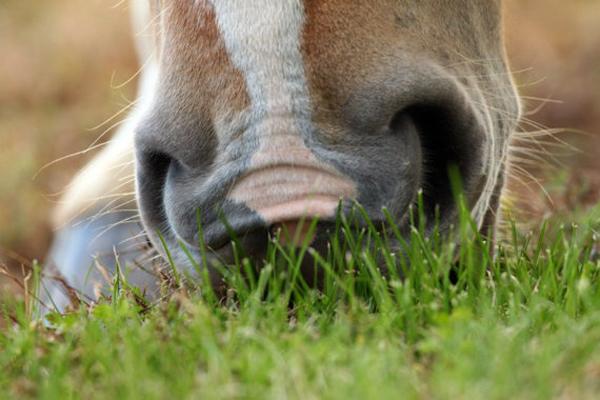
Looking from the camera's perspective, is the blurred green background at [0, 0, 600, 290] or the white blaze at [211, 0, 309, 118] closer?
the white blaze at [211, 0, 309, 118]

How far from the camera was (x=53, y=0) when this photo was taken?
9.72m

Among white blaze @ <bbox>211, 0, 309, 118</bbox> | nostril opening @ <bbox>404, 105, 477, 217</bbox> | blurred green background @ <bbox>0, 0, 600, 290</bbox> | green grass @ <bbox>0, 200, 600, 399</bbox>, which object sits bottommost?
blurred green background @ <bbox>0, 0, 600, 290</bbox>

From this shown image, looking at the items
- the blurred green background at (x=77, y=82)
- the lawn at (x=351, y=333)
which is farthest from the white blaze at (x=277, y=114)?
the blurred green background at (x=77, y=82)

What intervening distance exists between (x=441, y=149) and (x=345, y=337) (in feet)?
1.94

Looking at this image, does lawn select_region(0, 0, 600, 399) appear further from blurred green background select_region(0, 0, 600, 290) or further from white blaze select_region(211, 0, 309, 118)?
blurred green background select_region(0, 0, 600, 290)

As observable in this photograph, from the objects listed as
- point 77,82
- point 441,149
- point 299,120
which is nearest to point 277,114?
point 299,120

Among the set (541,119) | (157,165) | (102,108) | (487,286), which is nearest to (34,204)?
(102,108)

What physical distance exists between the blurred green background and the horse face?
2189 mm

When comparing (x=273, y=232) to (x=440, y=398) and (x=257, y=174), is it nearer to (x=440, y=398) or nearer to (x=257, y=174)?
(x=257, y=174)

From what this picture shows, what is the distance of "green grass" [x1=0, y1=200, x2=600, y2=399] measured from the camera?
→ 4.65 ft

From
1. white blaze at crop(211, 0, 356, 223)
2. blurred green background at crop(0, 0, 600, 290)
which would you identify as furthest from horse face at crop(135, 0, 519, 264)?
blurred green background at crop(0, 0, 600, 290)

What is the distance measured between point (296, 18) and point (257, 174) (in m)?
0.32

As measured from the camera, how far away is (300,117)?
1.93 meters

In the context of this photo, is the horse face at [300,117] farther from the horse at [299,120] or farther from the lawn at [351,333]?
the lawn at [351,333]
